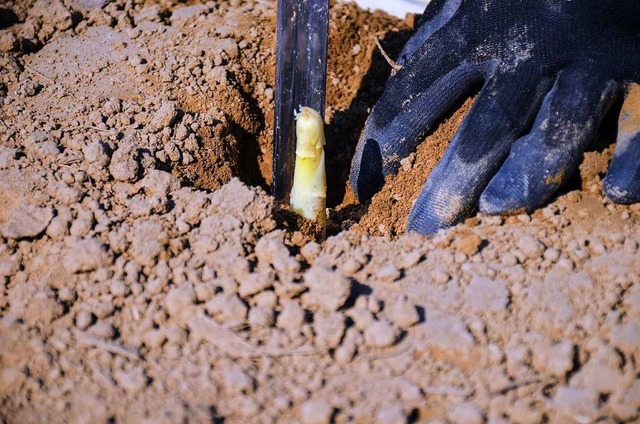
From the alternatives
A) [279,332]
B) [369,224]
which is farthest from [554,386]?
[369,224]

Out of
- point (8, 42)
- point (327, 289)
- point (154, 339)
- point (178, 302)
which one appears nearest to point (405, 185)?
point (327, 289)

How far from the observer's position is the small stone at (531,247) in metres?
1.83

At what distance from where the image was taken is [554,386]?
1.51 m

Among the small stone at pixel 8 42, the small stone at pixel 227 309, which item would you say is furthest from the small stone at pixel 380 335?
the small stone at pixel 8 42

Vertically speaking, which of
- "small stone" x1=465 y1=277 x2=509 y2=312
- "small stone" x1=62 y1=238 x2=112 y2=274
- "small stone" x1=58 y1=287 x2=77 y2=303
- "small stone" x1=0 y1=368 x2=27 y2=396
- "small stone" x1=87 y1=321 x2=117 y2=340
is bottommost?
"small stone" x1=0 y1=368 x2=27 y2=396

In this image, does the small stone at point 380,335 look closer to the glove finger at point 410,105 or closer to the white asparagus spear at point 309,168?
the white asparagus spear at point 309,168

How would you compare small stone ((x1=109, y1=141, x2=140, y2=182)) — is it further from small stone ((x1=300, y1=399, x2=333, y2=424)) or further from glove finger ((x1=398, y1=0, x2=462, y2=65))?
glove finger ((x1=398, y1=0, x2=462, y2=65))

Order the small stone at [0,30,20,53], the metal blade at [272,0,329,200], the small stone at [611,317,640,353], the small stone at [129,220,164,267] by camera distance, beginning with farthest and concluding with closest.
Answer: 1. the small stone at [0,30,20,53]
2. the metal blade at [272,0,329,200]
3. the small stone at [129,220,164,267]
4. the small stone at [611,317,640,353]

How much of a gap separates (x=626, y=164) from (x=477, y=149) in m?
0.48

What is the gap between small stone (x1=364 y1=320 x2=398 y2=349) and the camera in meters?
1.58

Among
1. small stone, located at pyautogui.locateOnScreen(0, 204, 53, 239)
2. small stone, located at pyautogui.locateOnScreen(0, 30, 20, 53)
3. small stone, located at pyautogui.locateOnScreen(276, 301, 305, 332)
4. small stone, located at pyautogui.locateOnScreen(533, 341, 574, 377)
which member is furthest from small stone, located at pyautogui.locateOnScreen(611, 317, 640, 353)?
small stone, located at pyautogui.locateOnScreen(0, 30, 20, 53)

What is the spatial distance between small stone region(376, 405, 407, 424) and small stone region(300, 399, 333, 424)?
12 centimetres

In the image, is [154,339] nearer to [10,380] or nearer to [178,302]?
[178,302]

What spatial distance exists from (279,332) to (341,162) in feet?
4.60
